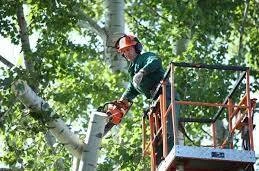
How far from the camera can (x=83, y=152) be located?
32.6 ft

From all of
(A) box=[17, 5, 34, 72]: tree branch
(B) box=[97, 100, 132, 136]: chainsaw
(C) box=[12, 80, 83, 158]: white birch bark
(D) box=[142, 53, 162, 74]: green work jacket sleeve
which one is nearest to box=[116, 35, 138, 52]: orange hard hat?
(D) box=[142, 53, 162, 74]: green work jacket sleeve

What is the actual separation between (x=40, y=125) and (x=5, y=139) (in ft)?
5.00

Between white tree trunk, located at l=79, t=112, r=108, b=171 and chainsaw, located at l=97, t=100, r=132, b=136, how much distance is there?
568 mm

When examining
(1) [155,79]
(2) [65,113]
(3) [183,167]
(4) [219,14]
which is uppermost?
(4) [219,14]

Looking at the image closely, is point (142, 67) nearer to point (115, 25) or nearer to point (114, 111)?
point (114, 111)

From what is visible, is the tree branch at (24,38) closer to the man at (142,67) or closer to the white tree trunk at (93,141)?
the man at (142,67)

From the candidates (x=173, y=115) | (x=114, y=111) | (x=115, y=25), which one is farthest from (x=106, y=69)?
(x=173, y=115)

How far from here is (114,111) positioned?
10.6 meters

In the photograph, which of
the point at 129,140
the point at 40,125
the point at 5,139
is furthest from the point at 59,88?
the point at 40,125

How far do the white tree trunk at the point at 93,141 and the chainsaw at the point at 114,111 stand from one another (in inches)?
22.4

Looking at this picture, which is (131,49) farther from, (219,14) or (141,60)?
(219,14)

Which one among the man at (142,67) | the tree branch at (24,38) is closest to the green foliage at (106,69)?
the tree branch at (24,38)

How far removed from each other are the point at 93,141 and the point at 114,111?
841mm

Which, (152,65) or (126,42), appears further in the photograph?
(126,42)
